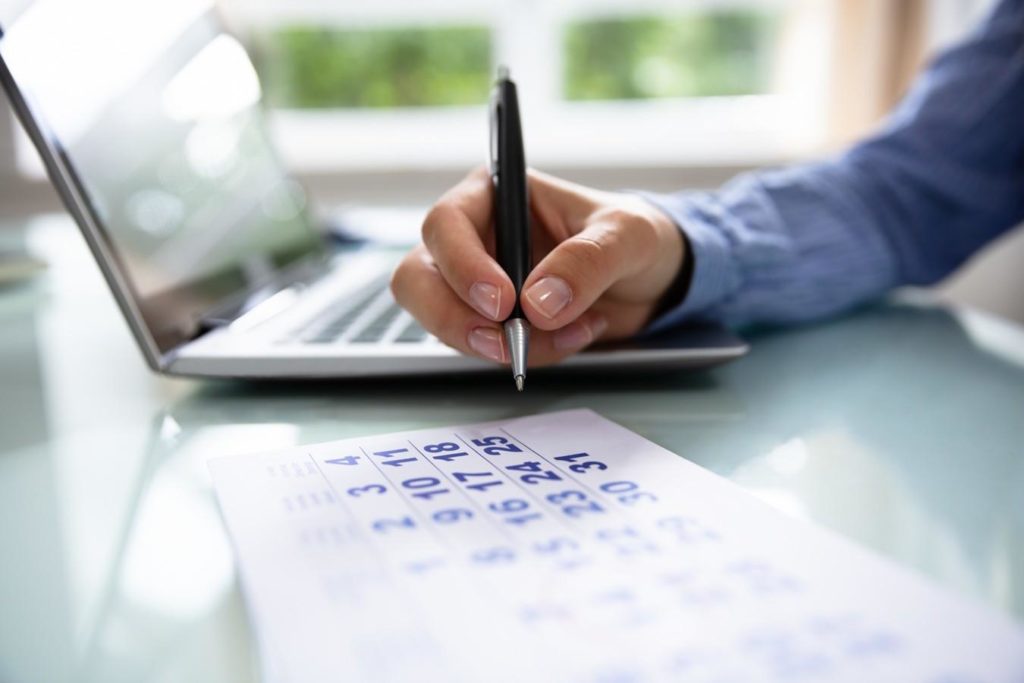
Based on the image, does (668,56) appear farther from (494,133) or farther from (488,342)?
(488,342)

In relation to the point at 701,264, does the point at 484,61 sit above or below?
above

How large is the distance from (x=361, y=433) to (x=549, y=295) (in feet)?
0.40

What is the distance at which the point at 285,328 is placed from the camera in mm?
529

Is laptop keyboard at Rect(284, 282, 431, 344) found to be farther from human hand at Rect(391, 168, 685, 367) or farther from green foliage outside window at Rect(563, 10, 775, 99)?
green foliage outside window at Rect(563, 10, 775, 99)

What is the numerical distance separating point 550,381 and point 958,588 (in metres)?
0.27

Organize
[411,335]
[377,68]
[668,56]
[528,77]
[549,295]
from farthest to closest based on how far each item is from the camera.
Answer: [377,68], [668,56], [528,77], [411,335], [549,295]

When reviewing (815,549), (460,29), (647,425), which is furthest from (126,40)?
(460,29)

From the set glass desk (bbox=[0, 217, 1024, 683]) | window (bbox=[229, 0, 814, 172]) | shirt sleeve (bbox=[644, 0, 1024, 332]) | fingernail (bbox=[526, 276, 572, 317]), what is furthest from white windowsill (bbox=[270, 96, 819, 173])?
fingernail (bbox=[526, 276, 572, 317])

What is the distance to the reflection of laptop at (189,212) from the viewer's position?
455 mm

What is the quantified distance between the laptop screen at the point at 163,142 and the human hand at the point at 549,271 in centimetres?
17

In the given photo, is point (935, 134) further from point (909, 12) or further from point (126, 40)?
point (909, 12)

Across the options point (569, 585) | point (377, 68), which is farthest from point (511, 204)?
point (377, 68)

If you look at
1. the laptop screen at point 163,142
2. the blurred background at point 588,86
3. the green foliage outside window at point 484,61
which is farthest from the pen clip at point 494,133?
the green foliage outside window at point 484,61

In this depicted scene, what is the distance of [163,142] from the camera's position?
614mm
